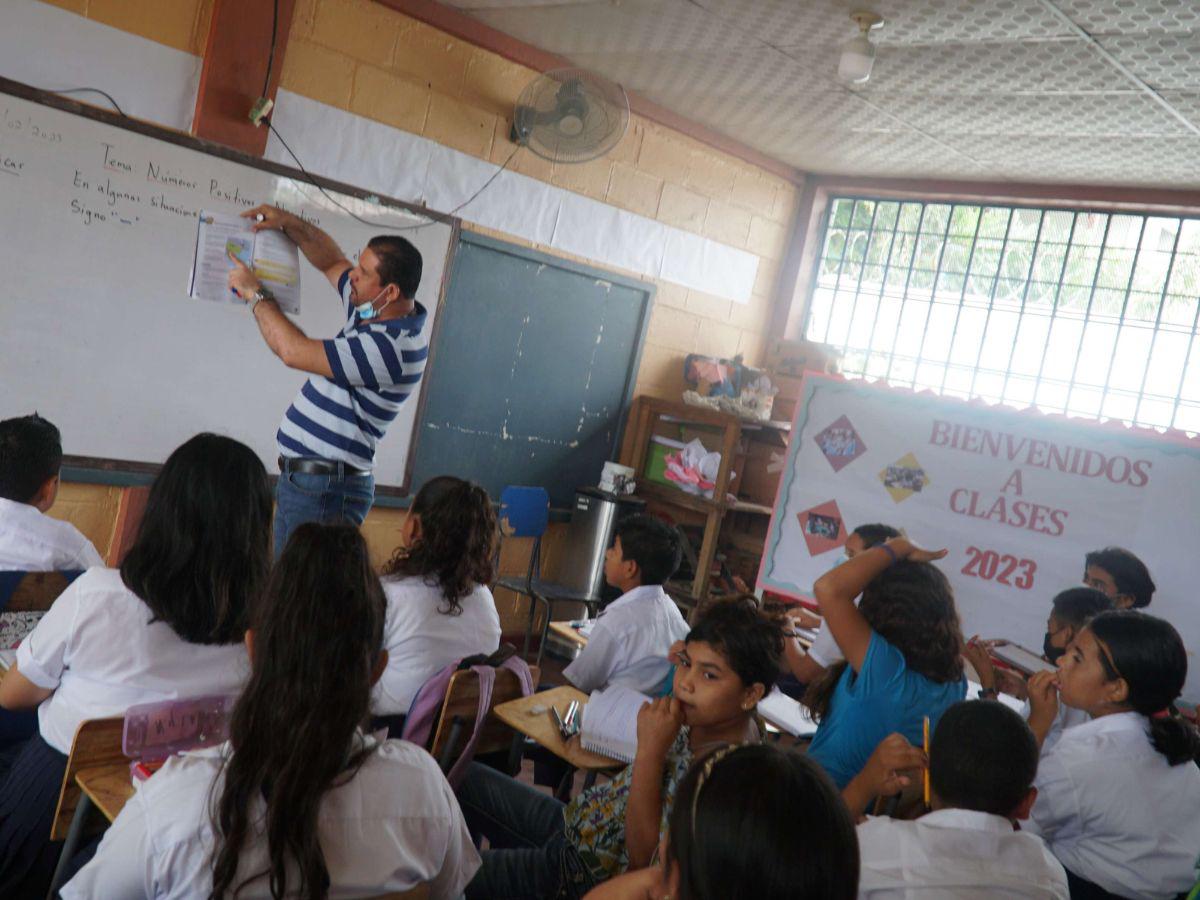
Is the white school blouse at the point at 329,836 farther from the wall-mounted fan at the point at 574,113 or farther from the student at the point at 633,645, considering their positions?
the wall-mounted fan at the point at 574,113

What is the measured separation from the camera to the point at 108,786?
1491 millimetres

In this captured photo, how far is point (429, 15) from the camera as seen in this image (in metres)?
4.09

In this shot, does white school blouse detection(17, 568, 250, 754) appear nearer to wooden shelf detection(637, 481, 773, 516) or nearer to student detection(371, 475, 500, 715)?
student detection(371, 475, 500, 715)

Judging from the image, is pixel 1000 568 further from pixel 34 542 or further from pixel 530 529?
pixel 34 542

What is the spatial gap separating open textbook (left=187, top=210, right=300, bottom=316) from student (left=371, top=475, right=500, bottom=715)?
1010mm

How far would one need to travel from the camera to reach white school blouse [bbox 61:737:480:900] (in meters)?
1.20

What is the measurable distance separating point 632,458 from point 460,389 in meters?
1.14

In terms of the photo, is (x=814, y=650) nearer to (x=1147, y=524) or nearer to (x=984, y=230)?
(x=1147, y=524)

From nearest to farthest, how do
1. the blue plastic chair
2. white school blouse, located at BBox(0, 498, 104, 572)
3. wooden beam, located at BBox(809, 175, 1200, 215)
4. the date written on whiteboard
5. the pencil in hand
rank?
the pencil in hand < white school blouse, located at BBox(0, 498, 104, 572) < the date written on whiteboard < the blue plastic chair < wooden beam, located at BBox(809, 175, 1200, 215)

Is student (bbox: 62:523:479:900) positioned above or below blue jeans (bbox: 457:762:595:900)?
above

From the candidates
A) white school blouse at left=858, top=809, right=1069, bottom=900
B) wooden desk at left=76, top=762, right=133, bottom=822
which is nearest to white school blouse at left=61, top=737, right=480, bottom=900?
wooden desk at left=76, top=762, right=133, bottom=822

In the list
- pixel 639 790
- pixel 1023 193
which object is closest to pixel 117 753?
pixel 639 790

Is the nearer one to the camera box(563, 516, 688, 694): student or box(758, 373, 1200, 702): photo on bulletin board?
box(563, 516, 688, 694): student

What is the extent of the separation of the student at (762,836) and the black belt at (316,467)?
2.27 metres
